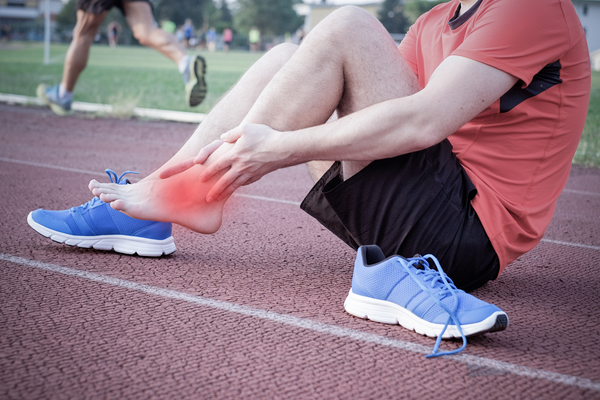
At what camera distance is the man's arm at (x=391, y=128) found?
178 centimetres

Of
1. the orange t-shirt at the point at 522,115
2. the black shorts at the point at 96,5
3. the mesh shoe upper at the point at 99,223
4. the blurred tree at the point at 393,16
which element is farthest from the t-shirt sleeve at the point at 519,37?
the blurred tree at the point at 393,16

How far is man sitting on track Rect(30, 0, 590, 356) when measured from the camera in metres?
1.79

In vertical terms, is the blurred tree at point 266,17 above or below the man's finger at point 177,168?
above

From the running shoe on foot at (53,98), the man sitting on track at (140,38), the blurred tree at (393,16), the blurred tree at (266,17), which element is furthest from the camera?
the blurred tree at (266,17)

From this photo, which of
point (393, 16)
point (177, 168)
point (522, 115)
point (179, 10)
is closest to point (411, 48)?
point (522, 115)

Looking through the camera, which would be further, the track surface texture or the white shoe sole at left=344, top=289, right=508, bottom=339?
the white shoe sole at left=344, top=289, right=508, bottom=339

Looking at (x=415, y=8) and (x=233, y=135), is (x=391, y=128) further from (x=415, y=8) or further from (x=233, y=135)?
(x=415, y=8)

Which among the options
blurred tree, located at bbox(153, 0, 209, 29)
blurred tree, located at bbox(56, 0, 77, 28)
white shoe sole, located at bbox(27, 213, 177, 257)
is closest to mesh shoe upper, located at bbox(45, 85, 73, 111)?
white shoe sole, located at bbox(27, 213, 177, 257)

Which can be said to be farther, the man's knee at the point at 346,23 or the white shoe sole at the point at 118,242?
the white shoe sole at the point at 118,242

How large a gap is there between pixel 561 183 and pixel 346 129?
0.86 metres

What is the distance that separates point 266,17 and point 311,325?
308 feet

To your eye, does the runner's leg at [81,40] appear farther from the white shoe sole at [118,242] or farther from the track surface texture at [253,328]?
the white shoe sole at [118,242]

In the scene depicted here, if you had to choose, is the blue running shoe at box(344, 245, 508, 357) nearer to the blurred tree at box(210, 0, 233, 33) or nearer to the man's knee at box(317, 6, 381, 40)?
the man's knee at box(317, 6, 381, 40)

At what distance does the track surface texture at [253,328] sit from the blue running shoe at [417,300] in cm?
5
